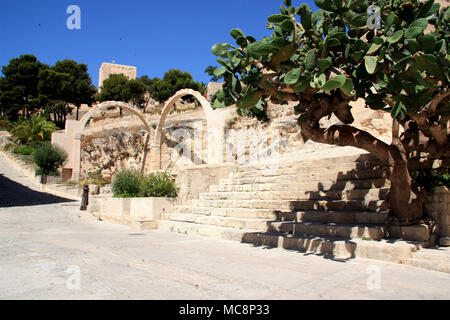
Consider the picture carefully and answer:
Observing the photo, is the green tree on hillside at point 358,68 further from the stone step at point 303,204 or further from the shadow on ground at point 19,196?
the shadow on ground at point 19,196

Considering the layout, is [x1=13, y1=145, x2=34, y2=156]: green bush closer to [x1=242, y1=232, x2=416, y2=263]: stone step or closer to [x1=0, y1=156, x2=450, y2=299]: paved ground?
[x1=0, y1=156, x2=450, y2=299]: paved ground

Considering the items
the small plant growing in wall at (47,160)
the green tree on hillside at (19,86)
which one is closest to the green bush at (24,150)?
the small plant growing in wall at (47,160)

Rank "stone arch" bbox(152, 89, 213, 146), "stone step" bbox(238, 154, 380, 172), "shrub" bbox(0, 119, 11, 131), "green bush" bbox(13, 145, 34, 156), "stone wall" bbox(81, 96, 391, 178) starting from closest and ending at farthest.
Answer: "stone step" bbox(238, 154, 380, 172)
"stone arch" bbox(152, 89, 213, 146)
"stone wall" bbox(81, 96, 391, 178)
"green bush" bbox(13, 145, 34, 156)
"shrub" bbox(0, 119, 11, 131)

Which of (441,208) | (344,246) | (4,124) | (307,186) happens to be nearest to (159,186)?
(307,186)

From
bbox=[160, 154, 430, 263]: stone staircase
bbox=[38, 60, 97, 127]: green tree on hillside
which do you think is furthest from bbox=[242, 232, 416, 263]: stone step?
bbox=[38, 60, 97, 127]: green tree on hillside

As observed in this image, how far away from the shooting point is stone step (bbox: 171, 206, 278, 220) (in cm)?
697

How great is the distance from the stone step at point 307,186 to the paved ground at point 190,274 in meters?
2.32

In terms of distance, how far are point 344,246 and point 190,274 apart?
2.39 meters

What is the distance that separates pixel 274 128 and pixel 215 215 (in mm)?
9553

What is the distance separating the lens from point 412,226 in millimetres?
4918

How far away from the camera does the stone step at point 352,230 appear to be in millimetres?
4848

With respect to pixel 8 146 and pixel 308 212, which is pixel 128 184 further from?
pixel 8 146

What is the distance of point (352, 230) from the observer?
17.1ft

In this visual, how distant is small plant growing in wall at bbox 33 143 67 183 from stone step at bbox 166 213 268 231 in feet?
56.2
